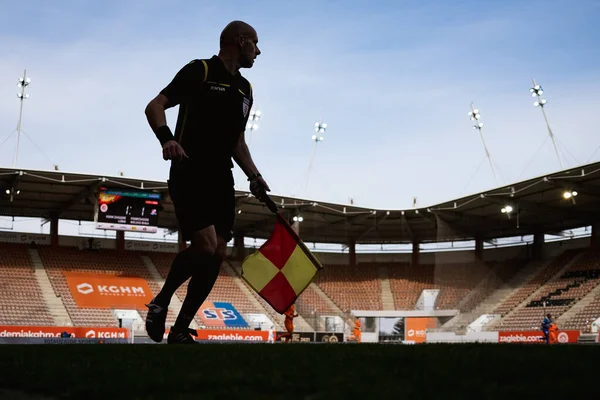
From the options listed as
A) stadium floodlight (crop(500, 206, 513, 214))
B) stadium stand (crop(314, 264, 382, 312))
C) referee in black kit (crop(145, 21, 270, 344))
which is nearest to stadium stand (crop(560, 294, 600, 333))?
stadium floodlight (crop(500, 206, 513, 214))

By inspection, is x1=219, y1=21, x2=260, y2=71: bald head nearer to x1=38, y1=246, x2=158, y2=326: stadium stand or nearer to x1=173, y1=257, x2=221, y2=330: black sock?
x1=173, y1=257, x2=221, y2=330: black sock

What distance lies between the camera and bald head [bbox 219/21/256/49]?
5.62m

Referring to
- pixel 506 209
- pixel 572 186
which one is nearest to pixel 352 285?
pixel 506 209

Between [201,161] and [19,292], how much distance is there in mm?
32084

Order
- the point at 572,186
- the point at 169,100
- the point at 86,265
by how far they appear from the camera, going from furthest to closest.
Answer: the point at 86,265, the point at 572,186, the point at 169,100

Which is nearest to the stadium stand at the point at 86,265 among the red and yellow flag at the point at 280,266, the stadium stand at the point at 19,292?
the stadium stand at the point at 19,292

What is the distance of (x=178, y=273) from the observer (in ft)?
17.5

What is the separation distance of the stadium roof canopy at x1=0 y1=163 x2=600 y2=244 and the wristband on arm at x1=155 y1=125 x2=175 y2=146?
28.5 metres

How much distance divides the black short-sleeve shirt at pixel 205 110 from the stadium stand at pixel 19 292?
95.9ft

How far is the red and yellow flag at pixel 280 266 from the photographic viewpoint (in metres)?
6.09

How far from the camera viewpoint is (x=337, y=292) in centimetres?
4334

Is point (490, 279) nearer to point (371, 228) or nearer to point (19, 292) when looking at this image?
point (371, 228)
